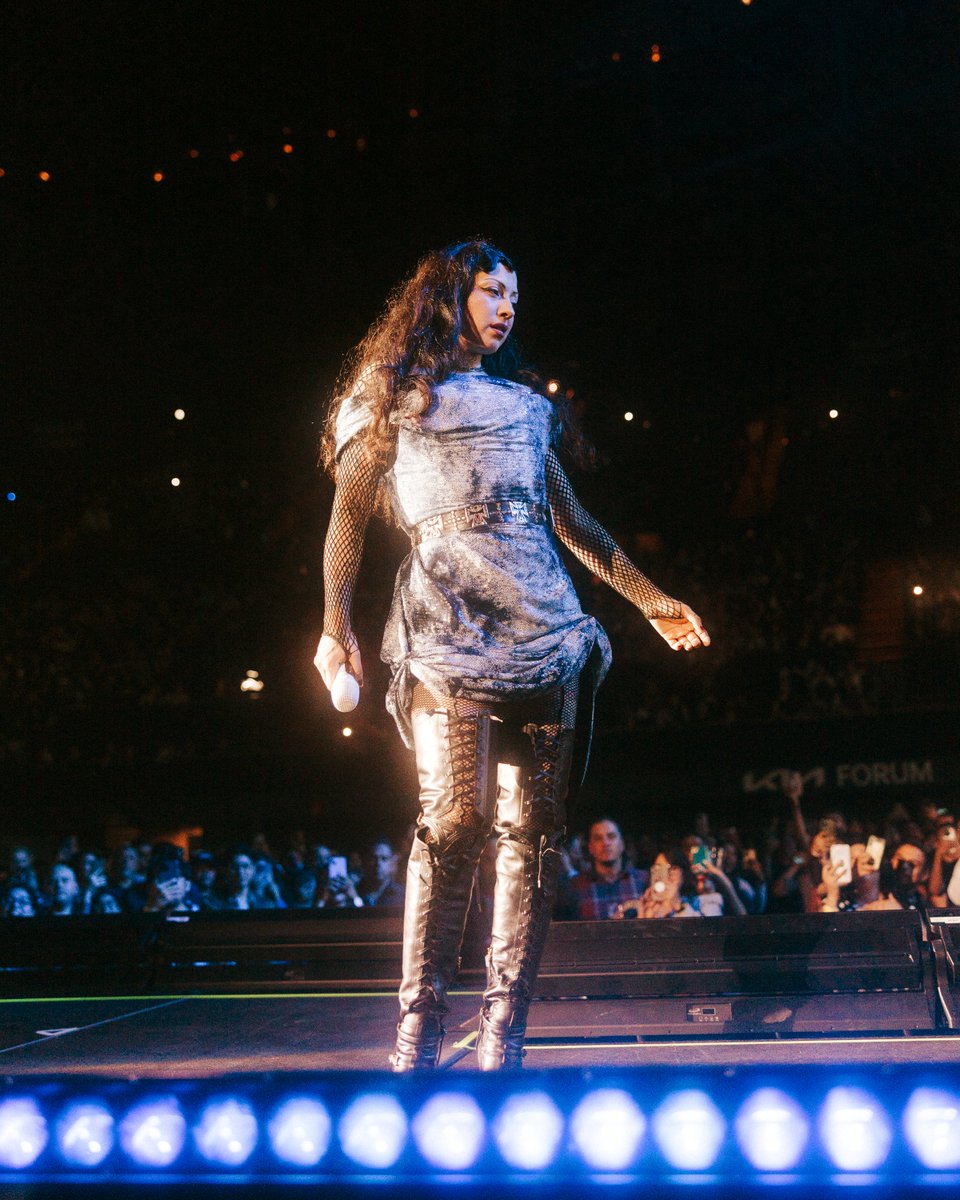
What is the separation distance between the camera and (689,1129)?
1.22 m

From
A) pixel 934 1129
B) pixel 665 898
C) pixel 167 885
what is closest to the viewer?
pixel 934 1129

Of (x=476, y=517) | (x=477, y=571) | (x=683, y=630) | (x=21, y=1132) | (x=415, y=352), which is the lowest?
(x=21, y=1132)

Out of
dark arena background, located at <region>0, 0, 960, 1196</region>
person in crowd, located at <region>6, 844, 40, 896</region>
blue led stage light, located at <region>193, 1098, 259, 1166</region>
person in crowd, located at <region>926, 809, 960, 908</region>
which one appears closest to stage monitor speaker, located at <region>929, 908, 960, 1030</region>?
dark arena background, located at <region>0, 0, 960, 1196</region>

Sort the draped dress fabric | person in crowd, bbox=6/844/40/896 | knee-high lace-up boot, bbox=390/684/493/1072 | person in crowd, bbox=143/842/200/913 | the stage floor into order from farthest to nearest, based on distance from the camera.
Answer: person in crowd, bbox=6/844/40/896
person in crowd, bbox=143/842/200/913
the stage floor
the draped dress fabric
knee-high lace-up boot, bbox=390/684/493/1072

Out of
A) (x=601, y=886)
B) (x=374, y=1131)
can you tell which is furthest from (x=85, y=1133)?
(x=601, y=886)

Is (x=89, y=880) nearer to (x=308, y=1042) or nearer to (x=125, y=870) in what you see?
(x=125, y=870)

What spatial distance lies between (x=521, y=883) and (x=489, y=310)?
3.91 feet

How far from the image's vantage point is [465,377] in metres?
2.15

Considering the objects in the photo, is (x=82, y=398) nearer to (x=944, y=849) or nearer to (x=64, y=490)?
(x=64, y=490)

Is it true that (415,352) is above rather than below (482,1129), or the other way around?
above

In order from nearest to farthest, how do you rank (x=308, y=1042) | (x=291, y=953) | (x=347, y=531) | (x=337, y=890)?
(x=347, y=531)
(x=308, y=1042)
(x=291, y=953)
(x=337, y=890)

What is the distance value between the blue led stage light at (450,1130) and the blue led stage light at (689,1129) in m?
0.22

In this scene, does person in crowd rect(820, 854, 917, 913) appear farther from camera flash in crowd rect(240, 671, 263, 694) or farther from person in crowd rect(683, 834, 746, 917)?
camera flash in crowd rect(240, 671, 263, 694)

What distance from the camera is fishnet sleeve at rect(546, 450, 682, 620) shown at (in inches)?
87.0
